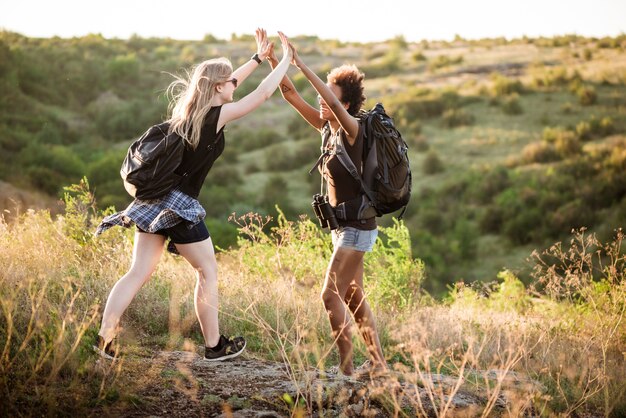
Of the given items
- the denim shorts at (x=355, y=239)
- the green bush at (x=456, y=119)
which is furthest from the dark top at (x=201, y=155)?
the green bush at (x=456, y=119)

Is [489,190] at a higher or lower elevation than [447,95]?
lower

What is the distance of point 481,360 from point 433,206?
1271 cm

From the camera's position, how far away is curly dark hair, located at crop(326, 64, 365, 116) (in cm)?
451

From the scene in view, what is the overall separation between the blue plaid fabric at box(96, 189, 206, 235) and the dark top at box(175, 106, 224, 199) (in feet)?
0.28

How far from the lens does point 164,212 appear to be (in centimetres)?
421

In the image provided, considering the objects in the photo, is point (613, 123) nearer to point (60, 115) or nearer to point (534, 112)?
point (534, 112)

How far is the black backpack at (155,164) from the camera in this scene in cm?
A: 419

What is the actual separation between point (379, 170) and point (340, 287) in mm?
784

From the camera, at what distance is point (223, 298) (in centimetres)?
620

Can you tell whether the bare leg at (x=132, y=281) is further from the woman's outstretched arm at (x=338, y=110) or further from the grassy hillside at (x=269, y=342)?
the woman's outstretched arm at (x=338, y=110)

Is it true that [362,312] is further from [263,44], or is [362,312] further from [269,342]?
[263,44]

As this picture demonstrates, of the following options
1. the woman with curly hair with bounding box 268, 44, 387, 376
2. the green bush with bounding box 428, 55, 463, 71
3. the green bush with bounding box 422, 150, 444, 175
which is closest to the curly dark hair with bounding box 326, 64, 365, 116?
the woman with curly hair with bounding box 268, 44, 387, 376

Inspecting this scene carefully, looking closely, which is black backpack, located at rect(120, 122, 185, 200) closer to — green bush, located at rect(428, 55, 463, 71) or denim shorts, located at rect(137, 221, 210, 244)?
denim shorts, located at rect(137, 221, 210, 244)

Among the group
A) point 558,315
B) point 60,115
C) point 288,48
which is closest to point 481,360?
point 558,315
